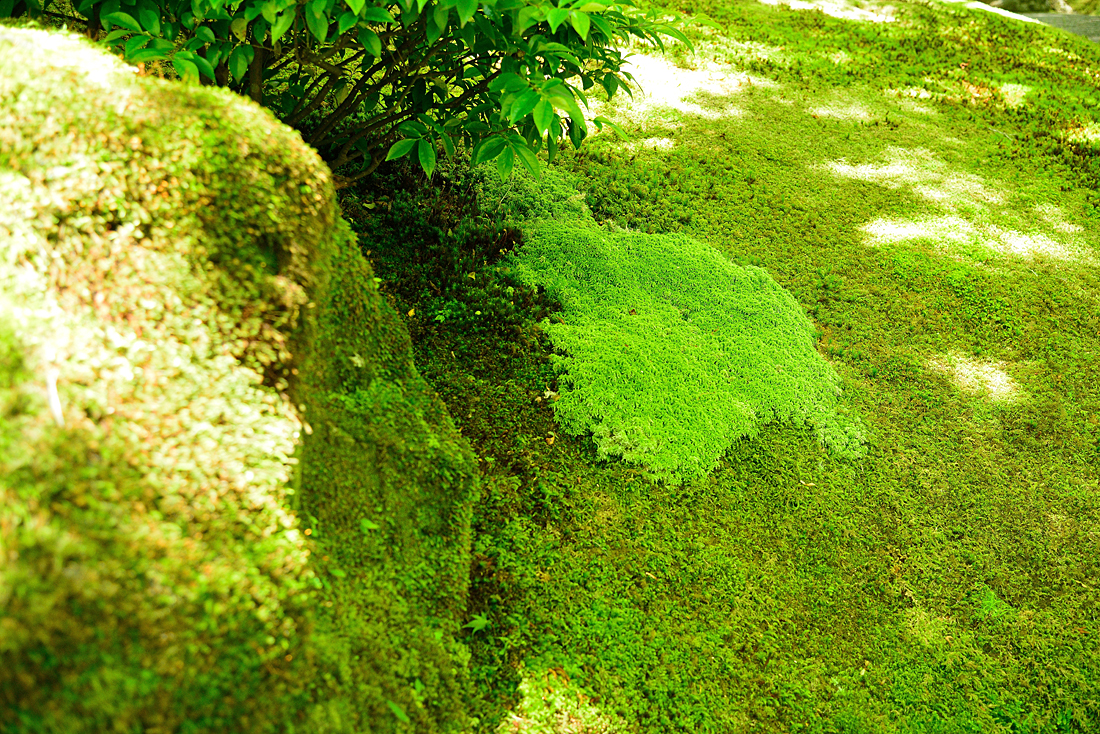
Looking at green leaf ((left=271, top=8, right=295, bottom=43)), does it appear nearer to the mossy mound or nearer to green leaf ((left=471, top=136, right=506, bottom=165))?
green leaf ((left=471, top=136, right=506, bottom=165))

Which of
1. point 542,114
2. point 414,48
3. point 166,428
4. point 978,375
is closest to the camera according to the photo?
point 166,428

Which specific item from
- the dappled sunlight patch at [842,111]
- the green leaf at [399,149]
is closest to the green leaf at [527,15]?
the green leaf at [399,149]

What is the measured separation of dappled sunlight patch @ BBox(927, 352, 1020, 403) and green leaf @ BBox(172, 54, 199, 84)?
15.4 ft

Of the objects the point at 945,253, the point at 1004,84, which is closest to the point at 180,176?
the point at 945,253

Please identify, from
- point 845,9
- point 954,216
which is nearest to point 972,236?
point 954,216

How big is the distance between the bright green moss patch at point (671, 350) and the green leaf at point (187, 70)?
89.6 inches

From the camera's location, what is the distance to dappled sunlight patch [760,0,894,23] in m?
10.8

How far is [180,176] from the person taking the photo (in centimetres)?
170

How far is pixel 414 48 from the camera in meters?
3.68

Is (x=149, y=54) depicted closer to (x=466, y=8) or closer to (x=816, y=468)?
(x=466, y=8)

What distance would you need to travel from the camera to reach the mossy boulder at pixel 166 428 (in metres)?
1.27

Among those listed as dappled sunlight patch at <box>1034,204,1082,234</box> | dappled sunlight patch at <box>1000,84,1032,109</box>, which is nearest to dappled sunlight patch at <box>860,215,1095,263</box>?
dappled sunlight patch at <box>1034,204,1082,234</box>

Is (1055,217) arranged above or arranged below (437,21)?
below

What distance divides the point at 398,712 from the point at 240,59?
2.71 meters
